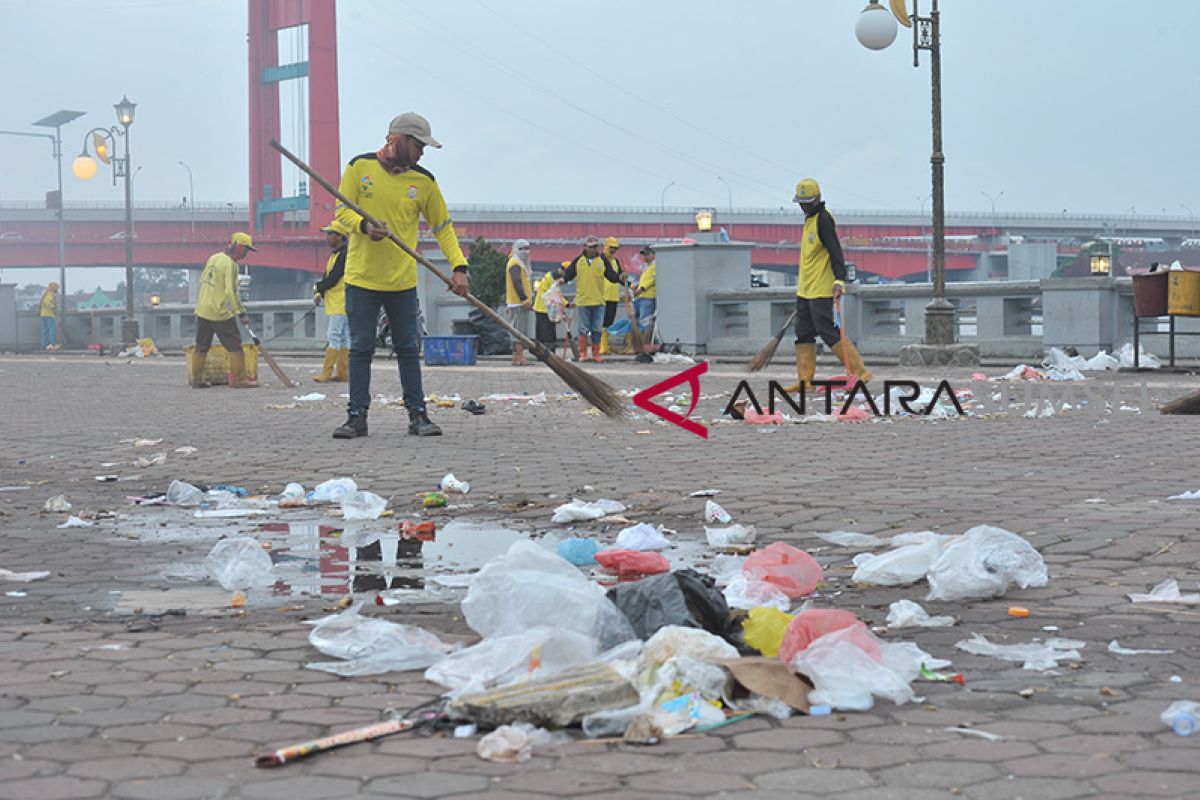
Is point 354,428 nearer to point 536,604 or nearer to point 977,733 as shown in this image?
point 536,604

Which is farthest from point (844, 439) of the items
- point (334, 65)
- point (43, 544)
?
point (334, 65)

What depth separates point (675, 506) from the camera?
7.00 m

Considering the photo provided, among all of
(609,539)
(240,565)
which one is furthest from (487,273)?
(240,565)

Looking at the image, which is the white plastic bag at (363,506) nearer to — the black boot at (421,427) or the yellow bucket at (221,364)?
the black boot at (421,427)

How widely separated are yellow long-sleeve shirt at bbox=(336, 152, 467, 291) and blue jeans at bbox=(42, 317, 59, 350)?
38137 mm

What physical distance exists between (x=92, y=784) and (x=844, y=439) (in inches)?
300

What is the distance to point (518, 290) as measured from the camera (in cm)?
2373

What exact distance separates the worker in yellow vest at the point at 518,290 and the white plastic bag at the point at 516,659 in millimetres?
19353

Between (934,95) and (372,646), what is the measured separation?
19235mm

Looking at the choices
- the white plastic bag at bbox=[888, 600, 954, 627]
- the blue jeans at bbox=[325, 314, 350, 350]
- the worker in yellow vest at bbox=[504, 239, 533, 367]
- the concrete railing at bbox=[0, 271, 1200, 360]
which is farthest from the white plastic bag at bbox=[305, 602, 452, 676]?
the worker in yellow vest at bbox=[504, 239, 533, 367]

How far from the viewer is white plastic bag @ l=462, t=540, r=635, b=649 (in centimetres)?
389

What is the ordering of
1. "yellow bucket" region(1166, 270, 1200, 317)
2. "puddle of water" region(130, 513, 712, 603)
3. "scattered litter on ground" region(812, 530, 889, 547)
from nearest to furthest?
"puddle of water" region(130, 513, 712, 603), "scattered litter on ground" region(812, 530, 889, 547), "yellow bucket" region(1166, 270, 1200, 317)

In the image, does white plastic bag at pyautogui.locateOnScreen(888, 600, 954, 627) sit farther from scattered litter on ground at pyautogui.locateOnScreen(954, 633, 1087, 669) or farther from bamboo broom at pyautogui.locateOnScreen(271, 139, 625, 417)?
bamboo broom at pyautogui.locateOnScreen(271, 139, 625, 417)

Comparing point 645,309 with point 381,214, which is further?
point 645,309
